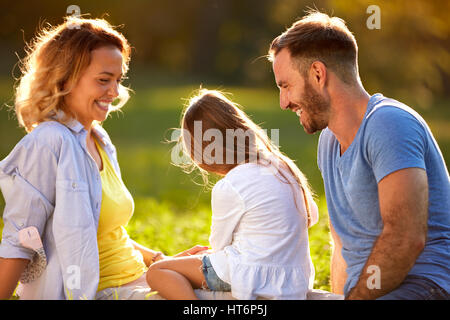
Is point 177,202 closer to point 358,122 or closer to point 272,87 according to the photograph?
point 358,122

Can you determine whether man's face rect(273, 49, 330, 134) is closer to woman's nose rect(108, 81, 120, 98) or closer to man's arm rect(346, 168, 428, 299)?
man's arm rect(346, 168, 428, 299)

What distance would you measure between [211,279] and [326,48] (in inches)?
47.6

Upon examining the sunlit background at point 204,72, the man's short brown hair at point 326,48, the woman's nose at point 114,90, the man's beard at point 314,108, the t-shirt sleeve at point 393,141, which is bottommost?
the t-shirt sleeve at point 393,141

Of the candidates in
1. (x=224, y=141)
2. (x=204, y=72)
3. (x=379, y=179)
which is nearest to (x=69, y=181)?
(x=224, y=141)

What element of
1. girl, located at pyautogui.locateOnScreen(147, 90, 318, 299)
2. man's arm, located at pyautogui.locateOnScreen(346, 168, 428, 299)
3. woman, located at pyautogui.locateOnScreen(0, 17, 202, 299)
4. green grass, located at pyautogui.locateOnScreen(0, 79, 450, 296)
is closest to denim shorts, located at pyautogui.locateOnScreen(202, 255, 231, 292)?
girl, located at pyautogui.locateOnScreen(147, 90, 318, 299)

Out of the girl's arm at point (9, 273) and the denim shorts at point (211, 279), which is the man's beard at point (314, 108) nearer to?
the denim shorts at point (211, 279)

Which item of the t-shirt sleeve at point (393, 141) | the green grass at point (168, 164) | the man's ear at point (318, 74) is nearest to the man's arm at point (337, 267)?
the t-shirt sleeve at point (393, 141)

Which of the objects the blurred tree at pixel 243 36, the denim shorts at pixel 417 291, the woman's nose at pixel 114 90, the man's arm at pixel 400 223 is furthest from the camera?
the blurred tree at pixel 243 36

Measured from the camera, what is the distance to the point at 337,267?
3.32 metres

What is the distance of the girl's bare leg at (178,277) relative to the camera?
283 centimetres

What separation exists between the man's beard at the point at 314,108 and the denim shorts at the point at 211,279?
2.55 ft

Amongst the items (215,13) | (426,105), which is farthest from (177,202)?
(215,13)

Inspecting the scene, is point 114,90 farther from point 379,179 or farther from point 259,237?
point 379,179
